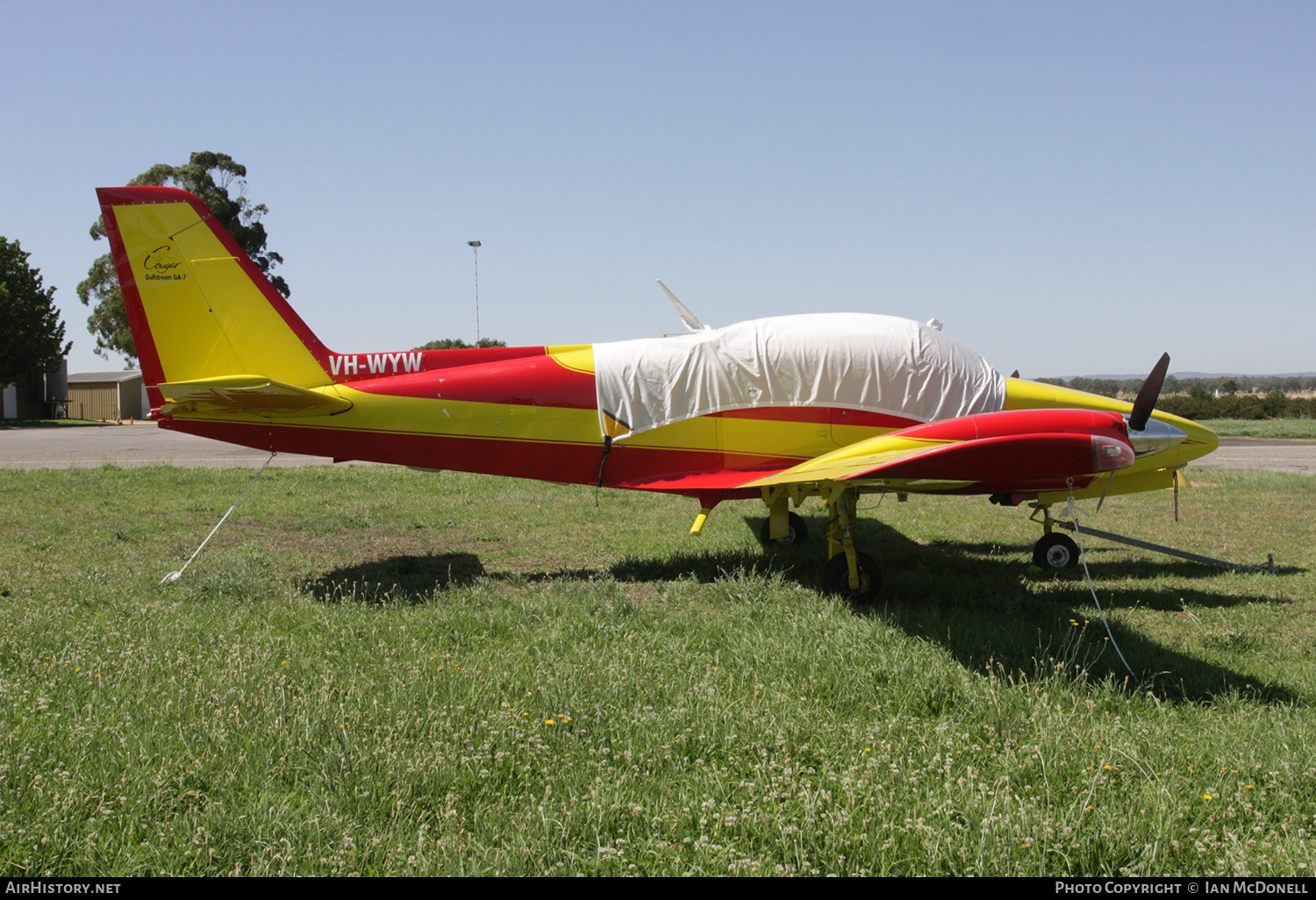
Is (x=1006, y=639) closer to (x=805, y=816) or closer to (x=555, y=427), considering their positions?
(x=805, y=816)

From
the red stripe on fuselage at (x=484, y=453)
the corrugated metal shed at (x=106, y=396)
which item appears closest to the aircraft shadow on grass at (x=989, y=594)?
the red stripe on fuselage at (x=484, y=453)

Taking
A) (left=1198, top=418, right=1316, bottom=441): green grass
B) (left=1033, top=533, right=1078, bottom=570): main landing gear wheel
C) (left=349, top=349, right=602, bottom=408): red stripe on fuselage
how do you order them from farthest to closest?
1. (left=1198, top=418, right=1316, bottom=441): green grass
2. (left=1033, top=533, right=1078, bottom=570): main landing gear wheel
3. (left=349, top=349, right=602, bottom=408): red stripe on fuselage

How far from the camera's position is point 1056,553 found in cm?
862

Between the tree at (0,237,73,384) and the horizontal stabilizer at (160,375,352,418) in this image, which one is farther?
the tree at (0,237,73,384)

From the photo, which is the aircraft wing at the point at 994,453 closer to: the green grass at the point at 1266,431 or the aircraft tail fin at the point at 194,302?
the aircraft tail fin at the point at 194,302

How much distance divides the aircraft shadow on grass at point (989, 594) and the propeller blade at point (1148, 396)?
176 cm

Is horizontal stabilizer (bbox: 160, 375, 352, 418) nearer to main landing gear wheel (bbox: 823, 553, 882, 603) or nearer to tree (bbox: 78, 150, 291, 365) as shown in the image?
main landing gear wheel (bbox: 823, 553, 882, 603)

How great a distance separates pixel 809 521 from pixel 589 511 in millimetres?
3553

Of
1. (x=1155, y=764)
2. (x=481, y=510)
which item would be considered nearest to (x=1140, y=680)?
(x=1155, y=764)

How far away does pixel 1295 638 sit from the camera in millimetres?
5977

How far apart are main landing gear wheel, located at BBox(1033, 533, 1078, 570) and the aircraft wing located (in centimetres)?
185

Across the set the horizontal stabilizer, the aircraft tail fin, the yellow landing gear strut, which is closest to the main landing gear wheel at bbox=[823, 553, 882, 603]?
the yellow landing gear strut

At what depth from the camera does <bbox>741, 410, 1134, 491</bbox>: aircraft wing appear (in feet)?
17.8

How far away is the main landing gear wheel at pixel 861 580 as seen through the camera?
7156 mm
